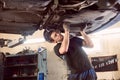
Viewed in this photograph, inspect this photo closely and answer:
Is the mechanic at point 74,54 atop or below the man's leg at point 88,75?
atop

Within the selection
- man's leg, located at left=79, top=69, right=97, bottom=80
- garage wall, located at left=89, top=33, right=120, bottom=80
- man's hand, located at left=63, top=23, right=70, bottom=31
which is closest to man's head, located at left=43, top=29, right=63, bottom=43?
man's hand, located at left=63, top=23, right=70, bottom=31

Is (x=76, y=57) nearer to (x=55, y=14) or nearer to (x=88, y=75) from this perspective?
(x=88, y=75)

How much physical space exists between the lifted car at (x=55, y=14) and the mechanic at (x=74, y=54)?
0.20 meters

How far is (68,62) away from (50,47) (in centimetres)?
357

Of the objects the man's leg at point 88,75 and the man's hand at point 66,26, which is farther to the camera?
the man's hand at point 66,26

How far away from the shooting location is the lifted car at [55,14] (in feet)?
8.29

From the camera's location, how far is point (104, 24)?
3.26m

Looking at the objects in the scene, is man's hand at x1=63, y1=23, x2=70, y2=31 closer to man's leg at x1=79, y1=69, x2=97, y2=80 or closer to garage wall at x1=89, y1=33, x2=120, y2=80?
man's leg at x1=79, y1=69, x2=97, y2=80

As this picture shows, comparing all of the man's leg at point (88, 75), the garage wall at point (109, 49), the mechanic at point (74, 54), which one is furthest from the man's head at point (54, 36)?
the garage wall at point (109, 49)

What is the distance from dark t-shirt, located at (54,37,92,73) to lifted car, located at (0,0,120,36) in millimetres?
336

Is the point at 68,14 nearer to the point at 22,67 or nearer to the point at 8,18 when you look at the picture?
the point at 8,18

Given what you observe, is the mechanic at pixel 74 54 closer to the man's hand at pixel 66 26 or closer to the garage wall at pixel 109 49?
the man's hand at pixel 66 26

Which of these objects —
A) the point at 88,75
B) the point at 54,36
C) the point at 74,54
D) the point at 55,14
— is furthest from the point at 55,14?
the point at 88,75

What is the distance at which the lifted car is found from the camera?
8.29 feet
